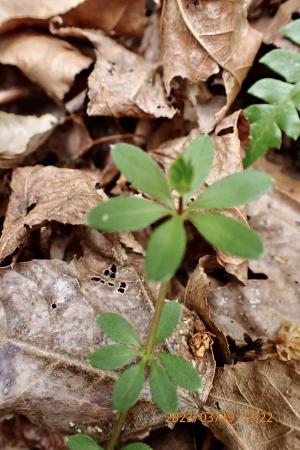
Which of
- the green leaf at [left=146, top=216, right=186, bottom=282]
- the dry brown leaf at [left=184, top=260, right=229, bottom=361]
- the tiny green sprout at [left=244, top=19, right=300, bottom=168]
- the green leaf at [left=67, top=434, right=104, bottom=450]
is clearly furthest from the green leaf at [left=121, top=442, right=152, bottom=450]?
the tiny green sprout at [left=244, top=19, right=300, bottom=168]

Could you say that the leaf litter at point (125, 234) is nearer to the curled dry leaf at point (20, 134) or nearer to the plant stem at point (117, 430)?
the curled dry leaf at point (20, 134)

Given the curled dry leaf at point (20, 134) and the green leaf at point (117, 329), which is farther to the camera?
the curled dry leaf at point (20, 134)

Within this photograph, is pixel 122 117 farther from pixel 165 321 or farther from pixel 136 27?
pixel 165 321

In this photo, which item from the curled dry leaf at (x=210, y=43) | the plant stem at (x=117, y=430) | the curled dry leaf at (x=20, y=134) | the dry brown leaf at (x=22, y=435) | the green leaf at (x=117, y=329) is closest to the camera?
the green leaf at (x=117, y=329)

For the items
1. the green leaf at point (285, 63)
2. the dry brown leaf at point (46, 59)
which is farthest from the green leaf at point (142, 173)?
the dry brown leaf at point (46, 59)

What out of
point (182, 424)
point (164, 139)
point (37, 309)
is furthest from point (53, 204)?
point (182, 424)

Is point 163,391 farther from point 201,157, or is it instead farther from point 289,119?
point 289,119
